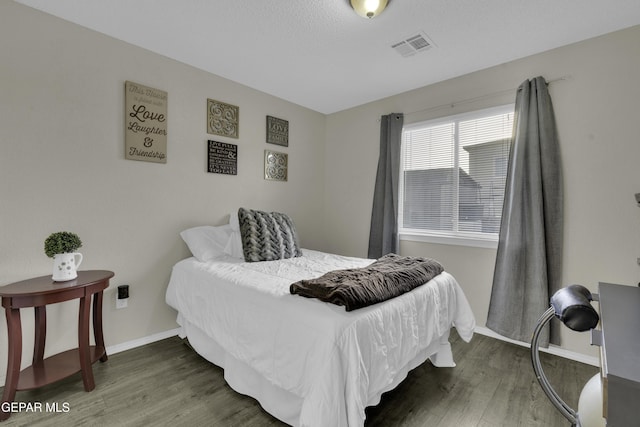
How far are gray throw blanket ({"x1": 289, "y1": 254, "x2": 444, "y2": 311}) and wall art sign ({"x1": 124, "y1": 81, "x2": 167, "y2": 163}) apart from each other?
1.78 meters

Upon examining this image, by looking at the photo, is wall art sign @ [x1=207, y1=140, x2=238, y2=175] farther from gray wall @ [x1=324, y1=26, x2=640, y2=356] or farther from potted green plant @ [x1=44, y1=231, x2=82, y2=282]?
gray wall @ [x1=324, y1=26, x2=640, y2=356]

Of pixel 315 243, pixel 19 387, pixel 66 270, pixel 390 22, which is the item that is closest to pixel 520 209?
pixel 390 22

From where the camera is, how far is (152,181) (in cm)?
251

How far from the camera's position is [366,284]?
Result: 1590mm

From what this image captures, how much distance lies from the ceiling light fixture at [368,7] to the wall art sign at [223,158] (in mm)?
1733

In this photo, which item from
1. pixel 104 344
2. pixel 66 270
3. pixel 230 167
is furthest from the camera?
pixel 230 167

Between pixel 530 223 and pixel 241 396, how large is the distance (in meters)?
2.58

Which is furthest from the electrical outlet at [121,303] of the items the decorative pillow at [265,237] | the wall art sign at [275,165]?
the wall art sign at [275,165]

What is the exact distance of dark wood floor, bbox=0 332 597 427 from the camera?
63.4 inches

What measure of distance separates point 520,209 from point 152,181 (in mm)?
3168

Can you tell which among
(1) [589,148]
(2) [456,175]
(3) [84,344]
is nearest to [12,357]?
(3) [84,344]

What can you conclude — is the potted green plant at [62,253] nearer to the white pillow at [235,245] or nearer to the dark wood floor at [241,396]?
the dark wood floor at [241,396]

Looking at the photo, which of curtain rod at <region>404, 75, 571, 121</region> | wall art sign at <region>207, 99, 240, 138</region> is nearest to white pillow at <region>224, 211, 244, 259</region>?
wall art sign at <region>207, 99, 240, 138</region>

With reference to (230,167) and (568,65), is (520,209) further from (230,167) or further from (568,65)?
(230,167)
